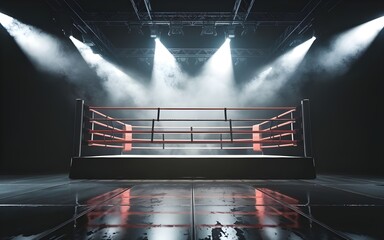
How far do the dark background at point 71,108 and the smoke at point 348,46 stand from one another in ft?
0.53

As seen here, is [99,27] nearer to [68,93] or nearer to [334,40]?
[68,93]

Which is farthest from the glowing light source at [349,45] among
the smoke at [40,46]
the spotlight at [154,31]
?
the smoke at [40,46]

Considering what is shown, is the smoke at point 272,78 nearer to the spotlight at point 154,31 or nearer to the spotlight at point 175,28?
the spotlight at point 175,28

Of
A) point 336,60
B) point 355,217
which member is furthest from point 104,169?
point 336,60

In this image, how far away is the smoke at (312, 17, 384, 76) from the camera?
19.9ft

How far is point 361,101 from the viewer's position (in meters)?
6.20

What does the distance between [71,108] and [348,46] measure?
8.90 meters

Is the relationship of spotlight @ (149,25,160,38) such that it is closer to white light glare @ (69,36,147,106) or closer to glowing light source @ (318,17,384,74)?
white light glare @ (69,36,147,106)

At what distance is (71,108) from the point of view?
674 cm

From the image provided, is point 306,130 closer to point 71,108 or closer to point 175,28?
point 175,28

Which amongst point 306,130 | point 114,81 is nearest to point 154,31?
point 114,81

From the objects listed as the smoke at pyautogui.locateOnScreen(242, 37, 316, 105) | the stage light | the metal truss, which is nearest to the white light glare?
the metal truss

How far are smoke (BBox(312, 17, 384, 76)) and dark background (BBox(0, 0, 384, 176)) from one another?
0.53 ft

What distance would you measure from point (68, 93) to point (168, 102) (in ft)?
11.5
